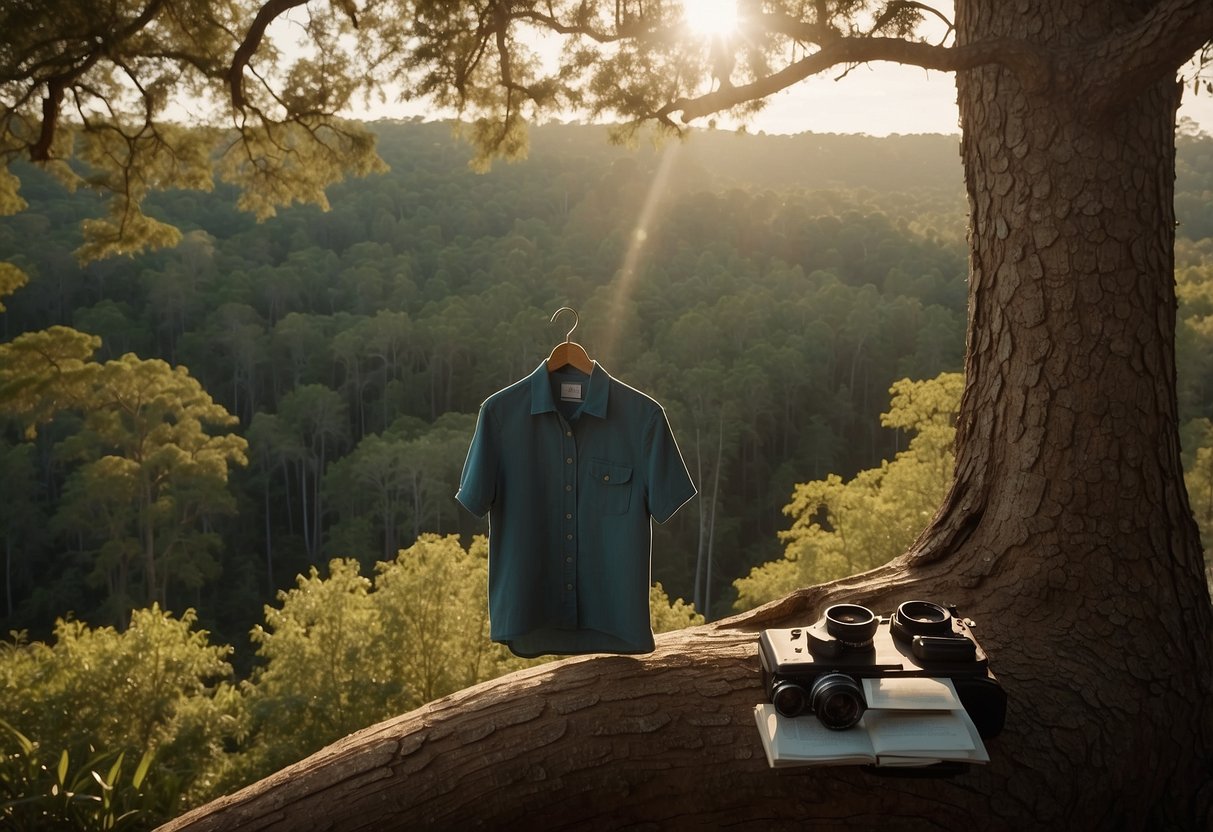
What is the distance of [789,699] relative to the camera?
1806mm

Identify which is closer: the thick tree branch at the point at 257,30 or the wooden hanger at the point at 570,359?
the wooden hanger at the point at 570,359

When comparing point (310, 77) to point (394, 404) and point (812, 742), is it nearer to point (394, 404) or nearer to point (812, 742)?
point (812, 742)

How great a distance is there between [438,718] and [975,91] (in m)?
2.41

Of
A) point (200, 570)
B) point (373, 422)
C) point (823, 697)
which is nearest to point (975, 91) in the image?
point (823, 697)

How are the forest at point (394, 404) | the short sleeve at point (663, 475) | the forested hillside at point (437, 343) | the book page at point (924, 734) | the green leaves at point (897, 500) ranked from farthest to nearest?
the forested hillside at point (437, 343) < the green leaves at point (897, 500) < the forest at point (394, 404) < the short sleeve at point (663, 475) < the book page at point (924, 734)

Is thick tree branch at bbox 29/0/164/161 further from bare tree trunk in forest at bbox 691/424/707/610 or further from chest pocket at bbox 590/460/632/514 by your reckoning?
bare tree trunk in forest at bbox 691/424/707/610

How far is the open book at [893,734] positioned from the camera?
5.64ft

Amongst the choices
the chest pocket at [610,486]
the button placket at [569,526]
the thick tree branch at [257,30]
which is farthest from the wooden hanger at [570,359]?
the thick tree branch at [257,30]

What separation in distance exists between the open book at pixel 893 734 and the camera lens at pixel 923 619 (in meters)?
0.12

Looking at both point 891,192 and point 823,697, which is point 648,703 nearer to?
point 823,697

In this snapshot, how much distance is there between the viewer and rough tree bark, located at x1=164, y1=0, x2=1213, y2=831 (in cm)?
210

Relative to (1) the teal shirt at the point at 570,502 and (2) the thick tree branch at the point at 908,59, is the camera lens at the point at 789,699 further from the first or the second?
(2) the thick tree branch at the point at 908,59

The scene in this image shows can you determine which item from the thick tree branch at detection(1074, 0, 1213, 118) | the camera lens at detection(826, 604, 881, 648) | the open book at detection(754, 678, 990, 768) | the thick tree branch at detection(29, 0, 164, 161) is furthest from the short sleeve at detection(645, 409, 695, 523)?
the thick tree branch at detection(29, 0, 164, 161)

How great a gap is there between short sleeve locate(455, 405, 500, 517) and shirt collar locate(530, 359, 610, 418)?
0.43 feet
